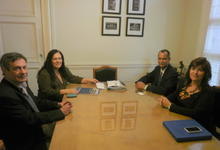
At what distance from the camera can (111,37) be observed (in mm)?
3535

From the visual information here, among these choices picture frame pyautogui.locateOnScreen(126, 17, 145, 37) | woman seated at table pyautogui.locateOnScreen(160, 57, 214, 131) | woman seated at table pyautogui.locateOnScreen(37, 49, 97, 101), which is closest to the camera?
woman seated at table pyautogui.locateOnScreen(160, 57, 214, 131)

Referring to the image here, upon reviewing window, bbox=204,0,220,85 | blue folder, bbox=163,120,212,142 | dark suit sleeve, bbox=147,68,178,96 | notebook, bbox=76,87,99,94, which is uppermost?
window, bbox=204,0,220,85

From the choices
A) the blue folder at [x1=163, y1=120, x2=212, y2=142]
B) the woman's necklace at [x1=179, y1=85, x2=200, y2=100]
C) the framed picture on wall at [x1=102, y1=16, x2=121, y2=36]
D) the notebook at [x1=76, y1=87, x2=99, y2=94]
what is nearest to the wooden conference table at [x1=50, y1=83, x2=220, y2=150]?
the blue folder at [x1=163, y1=120, x2=212, y2=142]

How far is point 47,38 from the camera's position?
10.6ft

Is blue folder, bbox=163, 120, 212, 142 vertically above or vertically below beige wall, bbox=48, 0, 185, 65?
below

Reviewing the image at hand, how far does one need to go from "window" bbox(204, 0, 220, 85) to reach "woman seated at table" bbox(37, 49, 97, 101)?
2.07 metres

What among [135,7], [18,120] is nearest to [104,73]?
[135,7]

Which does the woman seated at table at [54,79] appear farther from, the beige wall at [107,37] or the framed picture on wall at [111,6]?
the framed picture on wall at [111,6]

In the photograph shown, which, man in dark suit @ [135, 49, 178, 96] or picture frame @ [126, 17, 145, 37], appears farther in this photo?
picture frame @ [126, 17, 145, 37]

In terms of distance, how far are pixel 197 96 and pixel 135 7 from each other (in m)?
2.44

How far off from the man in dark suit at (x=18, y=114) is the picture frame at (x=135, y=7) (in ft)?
8.43

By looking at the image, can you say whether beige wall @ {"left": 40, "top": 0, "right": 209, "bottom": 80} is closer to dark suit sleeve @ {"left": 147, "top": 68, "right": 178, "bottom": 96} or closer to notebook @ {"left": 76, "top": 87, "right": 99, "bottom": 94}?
dark suit sleeve @ {"left": 147, "top": 68, "right": 178, "bottom": 96}

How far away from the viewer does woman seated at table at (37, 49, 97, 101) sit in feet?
6.68

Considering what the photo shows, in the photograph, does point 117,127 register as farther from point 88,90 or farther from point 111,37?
point 111,37
